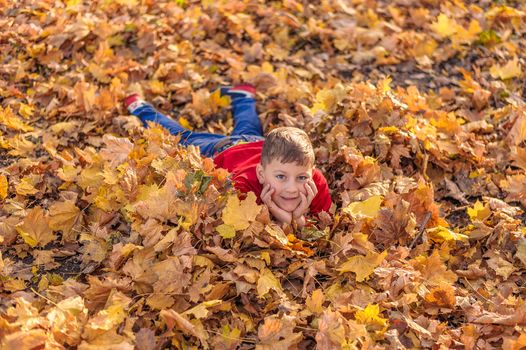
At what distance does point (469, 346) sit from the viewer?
2736 mm

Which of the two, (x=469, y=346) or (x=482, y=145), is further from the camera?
(x=482, y=145)

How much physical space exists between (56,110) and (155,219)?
189 centimetres

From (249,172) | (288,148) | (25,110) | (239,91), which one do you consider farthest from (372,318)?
(25,110)

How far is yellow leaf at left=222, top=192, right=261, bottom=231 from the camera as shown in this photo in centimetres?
302

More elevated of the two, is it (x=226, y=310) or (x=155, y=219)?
(x=155, y=219)

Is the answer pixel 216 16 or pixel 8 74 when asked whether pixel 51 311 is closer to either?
pixel 8 74

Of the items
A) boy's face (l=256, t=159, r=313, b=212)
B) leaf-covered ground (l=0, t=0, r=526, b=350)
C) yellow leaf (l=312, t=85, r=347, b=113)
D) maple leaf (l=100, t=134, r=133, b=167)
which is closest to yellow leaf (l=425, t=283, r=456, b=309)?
leaf-covered ground (l=0, t=0, r=526, b=350)

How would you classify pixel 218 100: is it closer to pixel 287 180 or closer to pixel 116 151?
pixel 116 151

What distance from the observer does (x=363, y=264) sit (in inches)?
119

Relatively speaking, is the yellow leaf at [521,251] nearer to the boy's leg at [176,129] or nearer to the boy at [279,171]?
the boy at [279,171]

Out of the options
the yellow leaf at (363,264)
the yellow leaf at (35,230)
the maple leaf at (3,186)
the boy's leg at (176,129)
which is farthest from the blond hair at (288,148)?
the maple leaf at (3,186)

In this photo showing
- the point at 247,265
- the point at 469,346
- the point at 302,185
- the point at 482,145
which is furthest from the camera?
the point at 482,145

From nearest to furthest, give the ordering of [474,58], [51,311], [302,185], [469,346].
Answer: [51,311] < [469,346] < [302,185] < [474,58]

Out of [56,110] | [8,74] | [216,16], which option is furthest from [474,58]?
A: [8,74]
